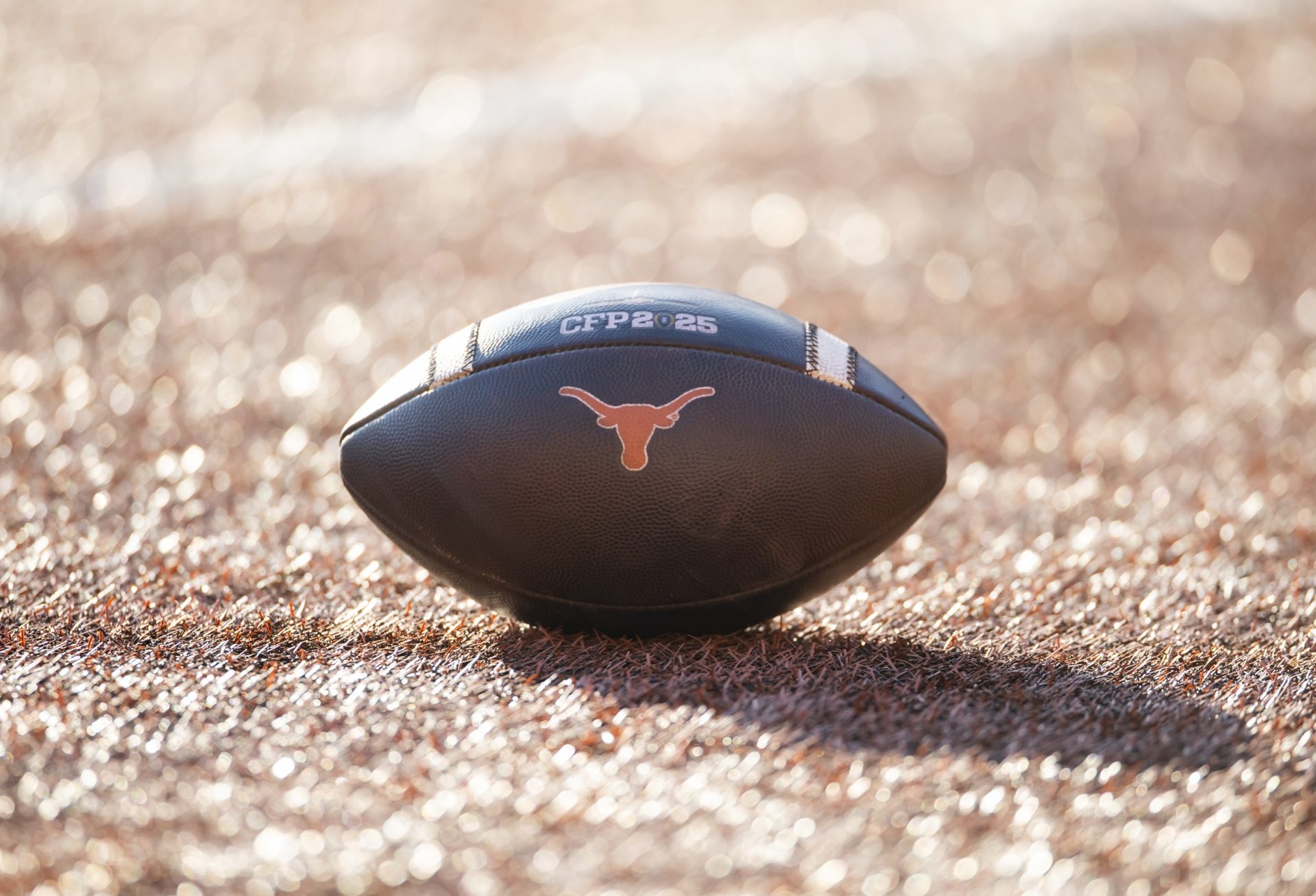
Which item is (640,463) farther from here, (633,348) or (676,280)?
(676,280)

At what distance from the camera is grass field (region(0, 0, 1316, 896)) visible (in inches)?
70.7

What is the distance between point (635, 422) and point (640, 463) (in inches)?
2.6

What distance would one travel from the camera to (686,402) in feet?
7.08

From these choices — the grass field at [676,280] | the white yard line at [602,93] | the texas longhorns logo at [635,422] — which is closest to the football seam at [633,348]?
the texas longhorns logo at [635,422]

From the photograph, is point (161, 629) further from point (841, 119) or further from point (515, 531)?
point (841, 119)

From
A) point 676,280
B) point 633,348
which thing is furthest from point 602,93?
point 633,348

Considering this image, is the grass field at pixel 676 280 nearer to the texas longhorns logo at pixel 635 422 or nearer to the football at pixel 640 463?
the football at pixel 640 463

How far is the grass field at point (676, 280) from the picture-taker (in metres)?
1.80

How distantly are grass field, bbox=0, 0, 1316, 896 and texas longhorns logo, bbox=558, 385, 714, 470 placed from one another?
0.35m

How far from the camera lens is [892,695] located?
2.16m

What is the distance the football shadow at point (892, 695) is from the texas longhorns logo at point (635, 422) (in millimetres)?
346

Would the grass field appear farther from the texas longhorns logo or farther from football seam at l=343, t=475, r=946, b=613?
the texas longhorns logo

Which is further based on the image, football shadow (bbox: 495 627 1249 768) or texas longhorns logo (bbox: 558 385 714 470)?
texas longhorns logo (bbox: 558 385 714 470)

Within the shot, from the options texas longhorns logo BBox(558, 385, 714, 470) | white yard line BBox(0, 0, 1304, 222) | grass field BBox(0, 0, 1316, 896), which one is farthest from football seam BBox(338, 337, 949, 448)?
white yard line BBox(0, 0, 1304, 222)
